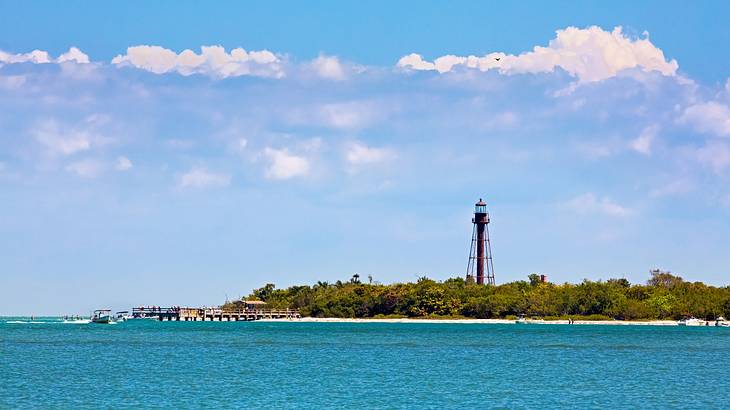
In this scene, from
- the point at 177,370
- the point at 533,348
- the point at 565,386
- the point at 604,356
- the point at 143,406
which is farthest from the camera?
the point at 533,348

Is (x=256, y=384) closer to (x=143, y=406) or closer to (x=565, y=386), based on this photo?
(x=143, y=406)

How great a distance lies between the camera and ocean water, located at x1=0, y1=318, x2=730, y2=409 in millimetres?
64625

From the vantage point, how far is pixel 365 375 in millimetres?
82000

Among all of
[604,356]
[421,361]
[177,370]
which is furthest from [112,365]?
[604,356]

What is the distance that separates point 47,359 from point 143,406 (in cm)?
4153

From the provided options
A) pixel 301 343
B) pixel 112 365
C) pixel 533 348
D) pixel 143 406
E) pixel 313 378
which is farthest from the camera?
pixel 301 343

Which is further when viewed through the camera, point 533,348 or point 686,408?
point 533,348

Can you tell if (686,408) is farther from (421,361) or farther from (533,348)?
(533,348)

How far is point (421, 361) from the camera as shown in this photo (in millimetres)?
97312

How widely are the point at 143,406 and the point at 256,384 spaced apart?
1349cm

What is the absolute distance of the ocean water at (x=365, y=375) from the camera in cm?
6462

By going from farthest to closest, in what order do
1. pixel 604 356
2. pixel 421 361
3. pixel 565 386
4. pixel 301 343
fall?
pixel 301 343, pixel 604 356, pixel 421 361, pixel 565 386

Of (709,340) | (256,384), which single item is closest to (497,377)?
(256,384)

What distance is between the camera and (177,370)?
85.2 metres
